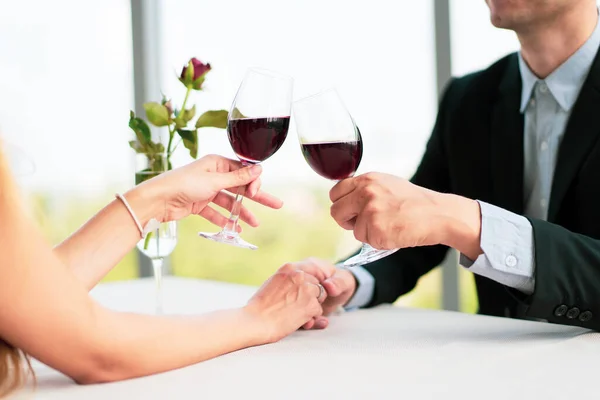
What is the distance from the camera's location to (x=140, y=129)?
1.67m

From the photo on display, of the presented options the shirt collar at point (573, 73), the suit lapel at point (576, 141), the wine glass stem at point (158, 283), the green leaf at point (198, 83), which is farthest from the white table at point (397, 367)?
the shirt collar at point (573, 73)

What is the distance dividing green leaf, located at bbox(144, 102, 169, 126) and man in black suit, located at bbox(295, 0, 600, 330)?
1.48ft

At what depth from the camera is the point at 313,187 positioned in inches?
220

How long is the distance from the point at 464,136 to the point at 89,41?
167 inches

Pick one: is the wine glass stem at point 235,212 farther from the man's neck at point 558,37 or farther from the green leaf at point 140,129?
the man's neck at point 558,37

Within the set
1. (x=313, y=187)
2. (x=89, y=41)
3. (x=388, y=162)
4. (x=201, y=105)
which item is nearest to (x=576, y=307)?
(x=388, y=162)

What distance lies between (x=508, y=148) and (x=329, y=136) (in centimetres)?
87

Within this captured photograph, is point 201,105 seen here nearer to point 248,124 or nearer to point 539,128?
point 539,128

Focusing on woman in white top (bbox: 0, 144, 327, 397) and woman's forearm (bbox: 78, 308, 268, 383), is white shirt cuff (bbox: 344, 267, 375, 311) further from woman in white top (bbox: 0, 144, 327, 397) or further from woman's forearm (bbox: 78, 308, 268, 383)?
woman's forearm (bbox: 78, 308, 268, 383)

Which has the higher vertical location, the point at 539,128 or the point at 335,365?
the point at 539,128

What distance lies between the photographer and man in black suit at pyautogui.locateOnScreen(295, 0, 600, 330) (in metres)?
1.43

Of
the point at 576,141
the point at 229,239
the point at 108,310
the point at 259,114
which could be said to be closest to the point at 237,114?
the point at 259,114

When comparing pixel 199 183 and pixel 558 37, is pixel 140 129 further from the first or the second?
pixel 558 37

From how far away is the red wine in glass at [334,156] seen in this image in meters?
1.48
